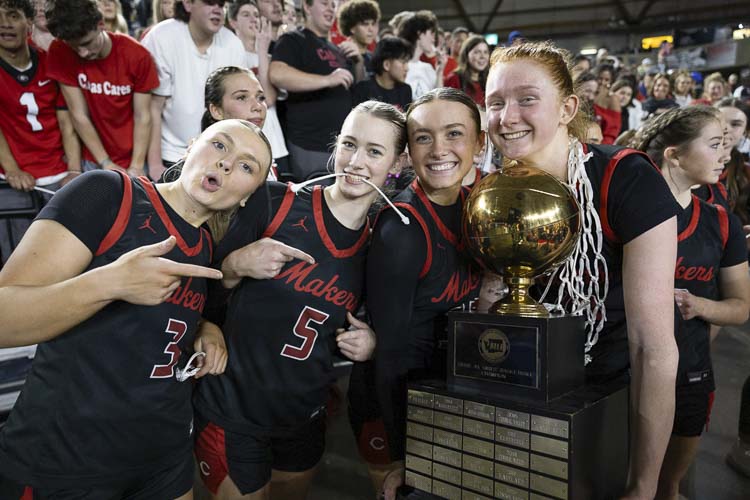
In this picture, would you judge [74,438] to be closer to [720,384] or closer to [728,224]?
[728,224]

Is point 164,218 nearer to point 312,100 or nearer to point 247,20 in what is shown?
point 312,100

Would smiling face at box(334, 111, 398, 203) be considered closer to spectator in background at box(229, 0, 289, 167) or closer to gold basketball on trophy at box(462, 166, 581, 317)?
gold basketball on trophy at box(462, 166, 581, 317)

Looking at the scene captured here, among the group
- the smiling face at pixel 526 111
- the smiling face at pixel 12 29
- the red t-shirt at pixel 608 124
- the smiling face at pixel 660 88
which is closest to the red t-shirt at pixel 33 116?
the smiling face at pixel 12 29

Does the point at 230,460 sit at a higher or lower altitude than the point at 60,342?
lower

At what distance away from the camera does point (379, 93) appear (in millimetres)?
3633

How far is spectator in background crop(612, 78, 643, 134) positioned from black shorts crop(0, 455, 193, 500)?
5744 millimetres

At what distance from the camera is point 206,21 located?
313 centimetres

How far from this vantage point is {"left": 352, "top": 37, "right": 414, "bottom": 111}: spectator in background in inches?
142

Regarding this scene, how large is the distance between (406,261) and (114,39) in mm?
2510

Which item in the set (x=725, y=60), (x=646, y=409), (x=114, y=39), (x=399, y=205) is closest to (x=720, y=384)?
(x=646, y=409)

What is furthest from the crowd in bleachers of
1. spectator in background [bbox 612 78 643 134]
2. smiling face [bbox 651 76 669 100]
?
smiling face [bbox 651 76 669 100]

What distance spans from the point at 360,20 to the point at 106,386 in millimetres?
3332

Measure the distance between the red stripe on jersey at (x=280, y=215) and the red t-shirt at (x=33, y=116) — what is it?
206 cm

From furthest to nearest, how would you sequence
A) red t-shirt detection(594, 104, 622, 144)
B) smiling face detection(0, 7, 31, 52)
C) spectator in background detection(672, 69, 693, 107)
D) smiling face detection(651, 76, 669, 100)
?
1. spectator in background detection(672, 69, 693, 107)
2. smiling face detection(651, 76, 669, 100)
3. red t-shirt detection(594, 104, 622, 144)
4. smiling face detection(0, 7, 31, 52)
